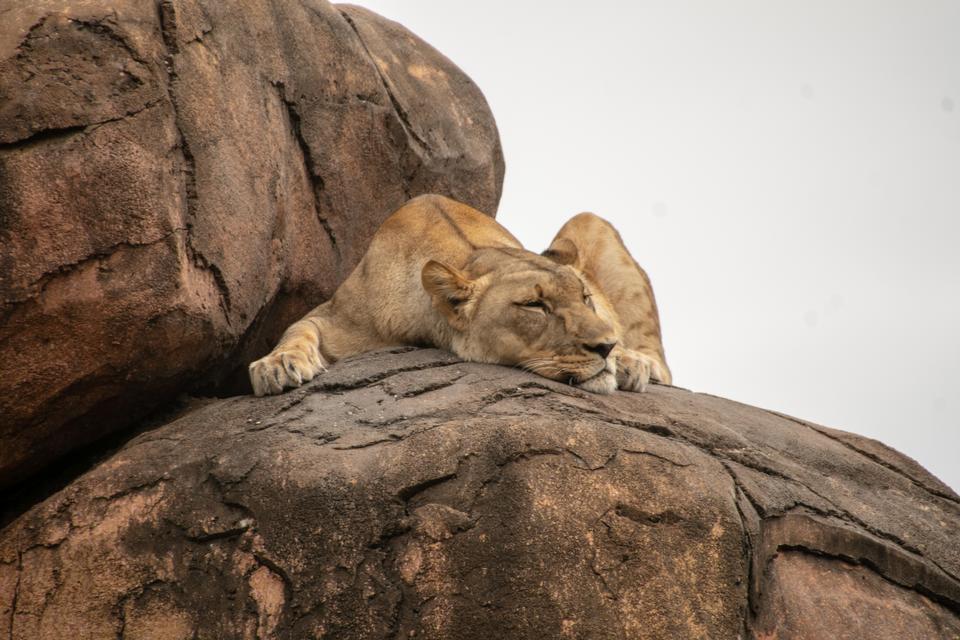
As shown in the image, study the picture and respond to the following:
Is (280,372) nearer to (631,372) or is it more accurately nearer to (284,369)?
(284,369)

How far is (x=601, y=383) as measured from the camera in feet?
14.4

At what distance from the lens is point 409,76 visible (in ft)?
23.0

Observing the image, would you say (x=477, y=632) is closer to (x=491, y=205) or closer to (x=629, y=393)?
(x=629, y=393)

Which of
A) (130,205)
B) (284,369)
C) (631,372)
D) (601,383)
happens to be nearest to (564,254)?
(631,372)

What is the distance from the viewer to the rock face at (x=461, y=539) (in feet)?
10.5

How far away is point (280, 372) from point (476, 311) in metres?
0.90

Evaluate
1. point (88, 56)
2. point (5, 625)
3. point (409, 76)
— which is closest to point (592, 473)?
point (5, 625)

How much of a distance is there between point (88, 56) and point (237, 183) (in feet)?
2.67

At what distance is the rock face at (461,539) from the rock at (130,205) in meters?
0.32

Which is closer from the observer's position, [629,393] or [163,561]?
[163,561]

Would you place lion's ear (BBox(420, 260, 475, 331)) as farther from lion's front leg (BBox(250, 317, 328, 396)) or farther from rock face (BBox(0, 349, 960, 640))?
rock face (BBox(0, 349, 960, 640))

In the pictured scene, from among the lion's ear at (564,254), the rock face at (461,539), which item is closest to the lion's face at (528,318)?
the lion's ear at (564,254)

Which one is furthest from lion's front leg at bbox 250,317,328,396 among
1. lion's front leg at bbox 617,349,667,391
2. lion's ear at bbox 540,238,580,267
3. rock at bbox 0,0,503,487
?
lion's ear at bbox 540,238,580,267

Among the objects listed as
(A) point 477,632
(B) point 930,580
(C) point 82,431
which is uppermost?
(B) point 930,580
